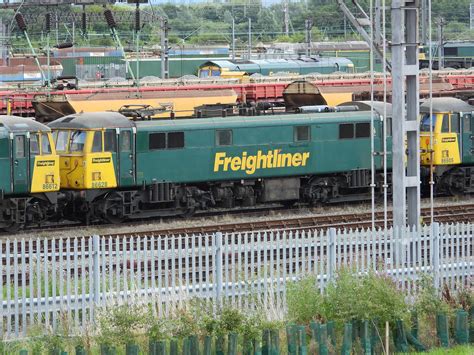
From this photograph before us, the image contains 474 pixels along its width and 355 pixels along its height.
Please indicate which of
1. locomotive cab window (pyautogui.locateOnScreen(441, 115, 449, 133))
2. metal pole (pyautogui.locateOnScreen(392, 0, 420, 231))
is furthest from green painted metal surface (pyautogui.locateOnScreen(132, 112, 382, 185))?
metal pole (pyautogui.locateOnScreen(392, 0, 420, 231))

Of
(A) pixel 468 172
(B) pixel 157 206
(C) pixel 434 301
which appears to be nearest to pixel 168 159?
(B) pixel 157 206

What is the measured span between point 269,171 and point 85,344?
1867cm

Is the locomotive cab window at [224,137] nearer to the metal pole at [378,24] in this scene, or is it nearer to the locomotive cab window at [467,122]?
the locomotive cab window at [467,122]

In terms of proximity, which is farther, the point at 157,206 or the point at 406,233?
the point at 157,206

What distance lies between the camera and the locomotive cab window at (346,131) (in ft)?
120

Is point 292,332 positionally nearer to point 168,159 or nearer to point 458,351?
point 458,351

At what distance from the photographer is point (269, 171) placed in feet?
117

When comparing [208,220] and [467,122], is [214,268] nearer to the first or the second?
[208,220]

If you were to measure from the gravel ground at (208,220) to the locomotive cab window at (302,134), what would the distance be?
222 cm

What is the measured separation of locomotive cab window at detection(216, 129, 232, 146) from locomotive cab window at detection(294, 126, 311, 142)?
2.23 meters

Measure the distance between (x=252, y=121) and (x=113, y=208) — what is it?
16.1ft

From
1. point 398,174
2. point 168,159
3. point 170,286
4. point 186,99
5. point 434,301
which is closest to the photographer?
point 434,301

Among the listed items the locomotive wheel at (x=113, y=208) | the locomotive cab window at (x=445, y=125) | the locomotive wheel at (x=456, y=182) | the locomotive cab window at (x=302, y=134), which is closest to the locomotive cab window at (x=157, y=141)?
the locomotive wheel at (x=113, y=208)

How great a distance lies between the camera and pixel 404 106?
75.6ft
